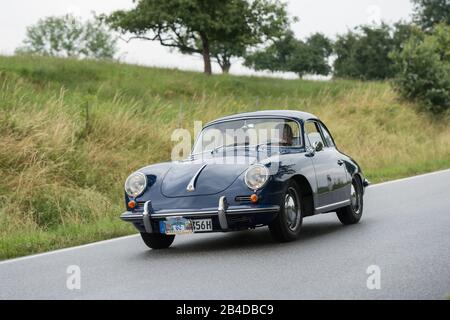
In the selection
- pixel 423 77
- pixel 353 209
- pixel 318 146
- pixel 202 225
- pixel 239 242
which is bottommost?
pixel 239 242

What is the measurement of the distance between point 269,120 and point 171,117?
12448mm

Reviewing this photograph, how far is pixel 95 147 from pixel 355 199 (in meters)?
6.52

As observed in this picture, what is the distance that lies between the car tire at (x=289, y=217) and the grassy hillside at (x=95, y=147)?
8.80 ft

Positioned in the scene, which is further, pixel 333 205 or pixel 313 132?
pixel 313 132

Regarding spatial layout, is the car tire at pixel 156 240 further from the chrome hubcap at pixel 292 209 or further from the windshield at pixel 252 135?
the chrome hubcap at pixel 292 209

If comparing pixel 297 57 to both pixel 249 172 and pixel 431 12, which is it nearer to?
pixel 431 12

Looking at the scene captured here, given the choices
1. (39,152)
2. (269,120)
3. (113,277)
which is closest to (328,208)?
(269,120)

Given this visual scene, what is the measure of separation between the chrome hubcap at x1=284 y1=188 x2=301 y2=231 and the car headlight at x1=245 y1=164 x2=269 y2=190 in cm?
47

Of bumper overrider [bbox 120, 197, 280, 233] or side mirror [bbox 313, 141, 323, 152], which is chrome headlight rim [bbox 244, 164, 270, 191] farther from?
side mirror [bbox 313, 141, 323, 152]

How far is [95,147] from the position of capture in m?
16.7

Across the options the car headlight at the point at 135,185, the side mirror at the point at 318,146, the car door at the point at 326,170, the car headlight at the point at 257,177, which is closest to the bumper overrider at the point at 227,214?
the car headlight at the point at 257,177

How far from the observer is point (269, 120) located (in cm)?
1087

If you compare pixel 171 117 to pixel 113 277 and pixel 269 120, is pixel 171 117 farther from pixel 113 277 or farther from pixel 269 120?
pixel 113 277

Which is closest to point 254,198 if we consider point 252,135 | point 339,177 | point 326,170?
point 252,135
